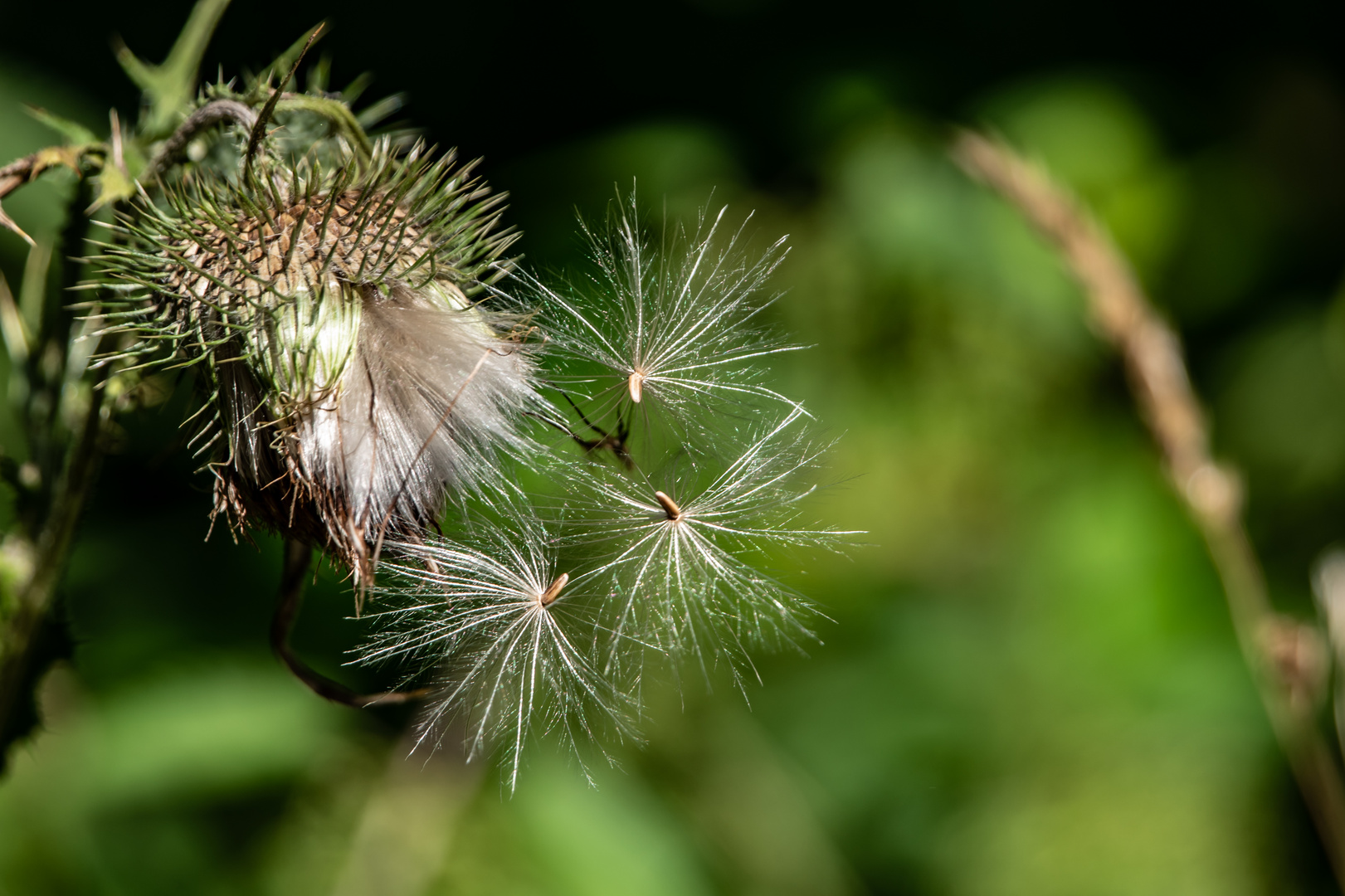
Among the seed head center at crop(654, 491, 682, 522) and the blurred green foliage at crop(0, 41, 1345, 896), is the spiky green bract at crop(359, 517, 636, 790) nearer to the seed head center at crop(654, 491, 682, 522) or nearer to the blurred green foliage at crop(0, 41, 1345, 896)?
the seed head center at crop(654, 491, 682, 522)

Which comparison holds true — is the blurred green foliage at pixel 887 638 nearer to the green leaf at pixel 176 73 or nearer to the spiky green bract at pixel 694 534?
the spiky green bract at pixel 694 534

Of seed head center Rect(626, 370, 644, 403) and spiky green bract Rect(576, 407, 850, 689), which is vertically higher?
seed head center Rect(626, 370, 644, 403)

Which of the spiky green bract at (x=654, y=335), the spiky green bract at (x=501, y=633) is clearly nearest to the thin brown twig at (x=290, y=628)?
the spiky green bract at (x=501, y=633)

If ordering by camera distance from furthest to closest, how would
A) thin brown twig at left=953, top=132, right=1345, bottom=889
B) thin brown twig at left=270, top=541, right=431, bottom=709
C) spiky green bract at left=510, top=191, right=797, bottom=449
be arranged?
thin brown twig at left=953, top=132, right=1345, bottom=889, spiky green bract at left=510, top=191, right=797, bottom=449, thin brown twig at left=270, top=541, right=431, bottom=709

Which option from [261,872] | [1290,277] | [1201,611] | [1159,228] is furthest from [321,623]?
[1290,277]

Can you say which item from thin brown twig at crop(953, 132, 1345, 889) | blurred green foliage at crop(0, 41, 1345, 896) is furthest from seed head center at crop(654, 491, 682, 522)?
blurred green foliage at crop(0, 41, 1345, 896)

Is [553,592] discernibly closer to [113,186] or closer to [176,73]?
[113,186]

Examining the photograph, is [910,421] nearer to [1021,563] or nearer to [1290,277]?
[1021,563]
